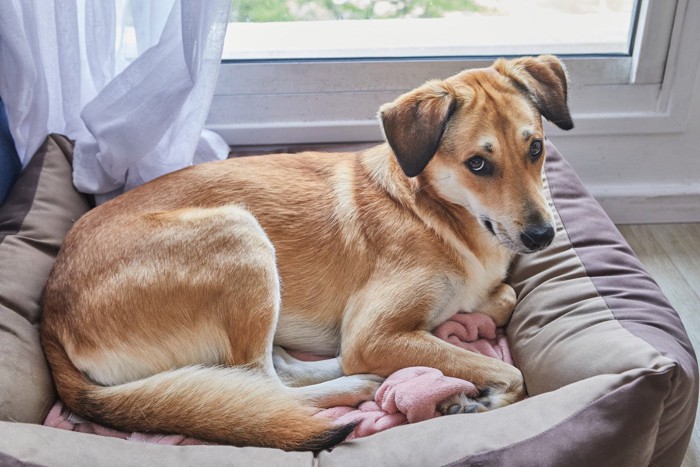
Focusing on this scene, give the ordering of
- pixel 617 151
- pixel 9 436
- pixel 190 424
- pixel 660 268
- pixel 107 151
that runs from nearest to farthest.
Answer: pixel 9 436 → pixel 190 424 → pixel 107 151 → pixel 660 268 → pixel 617 151

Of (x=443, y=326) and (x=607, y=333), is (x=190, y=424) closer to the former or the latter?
(x=443, y=326)

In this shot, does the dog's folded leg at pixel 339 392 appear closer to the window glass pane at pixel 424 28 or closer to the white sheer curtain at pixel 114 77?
the white sheer curtain at pixel 114 77

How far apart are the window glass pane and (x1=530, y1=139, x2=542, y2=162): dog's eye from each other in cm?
→ 97

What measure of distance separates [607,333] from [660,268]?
1044 millimetres

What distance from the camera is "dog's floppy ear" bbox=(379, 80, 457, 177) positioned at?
1775 millimetres

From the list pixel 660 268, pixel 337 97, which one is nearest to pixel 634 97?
pixel 660 268

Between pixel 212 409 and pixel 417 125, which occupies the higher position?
pixel 417 125

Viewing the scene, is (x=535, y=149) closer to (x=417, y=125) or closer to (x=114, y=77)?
(x=417, y=125)

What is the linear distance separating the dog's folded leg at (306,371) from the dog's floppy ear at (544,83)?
2.89 ft

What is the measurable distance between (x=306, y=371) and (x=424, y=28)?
1.51 meters

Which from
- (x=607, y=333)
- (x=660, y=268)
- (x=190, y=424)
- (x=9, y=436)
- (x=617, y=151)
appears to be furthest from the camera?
(x=617, y=151)

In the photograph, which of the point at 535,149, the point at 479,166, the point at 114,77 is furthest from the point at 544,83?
the point at 114,77

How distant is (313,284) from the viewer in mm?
1937

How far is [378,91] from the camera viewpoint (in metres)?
2.67
